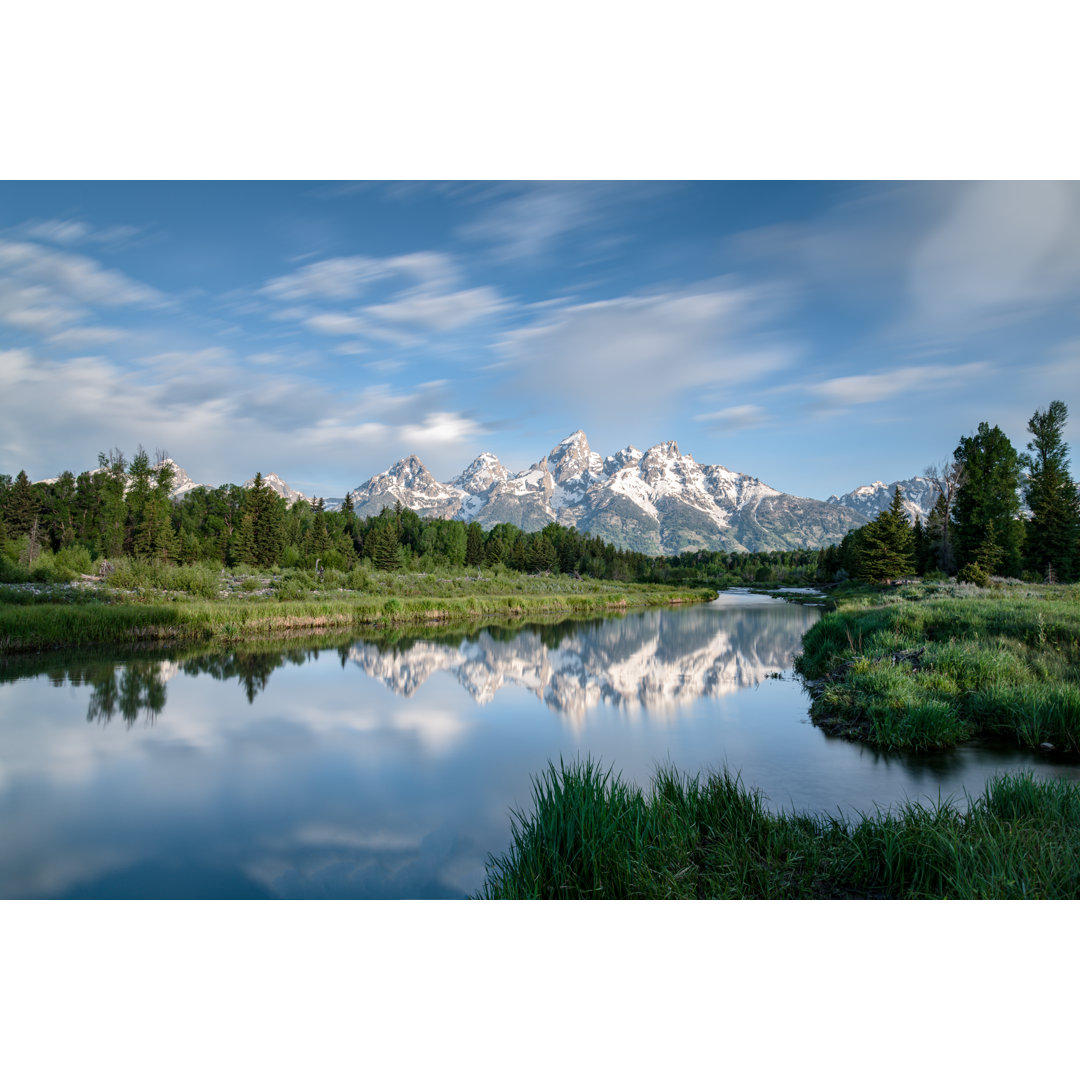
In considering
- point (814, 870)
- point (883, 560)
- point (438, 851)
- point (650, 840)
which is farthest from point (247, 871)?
point (883, 560)

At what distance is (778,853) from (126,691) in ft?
40.8

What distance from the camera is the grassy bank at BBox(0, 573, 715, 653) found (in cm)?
1664

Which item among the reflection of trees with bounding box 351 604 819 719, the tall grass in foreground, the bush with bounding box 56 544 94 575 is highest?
the bush with bounding box 56 544 94 575

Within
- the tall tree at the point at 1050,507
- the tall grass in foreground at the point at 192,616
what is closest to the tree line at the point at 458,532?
the tall tree at the point at 1050,507

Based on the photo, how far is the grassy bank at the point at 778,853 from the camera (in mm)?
3734

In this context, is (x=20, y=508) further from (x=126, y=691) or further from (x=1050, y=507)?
(x=1050, y=507)

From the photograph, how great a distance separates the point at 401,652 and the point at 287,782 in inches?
426

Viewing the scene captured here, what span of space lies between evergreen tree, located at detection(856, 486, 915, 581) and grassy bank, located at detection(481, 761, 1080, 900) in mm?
35629

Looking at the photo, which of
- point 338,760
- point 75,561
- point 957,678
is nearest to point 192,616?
point 75,561

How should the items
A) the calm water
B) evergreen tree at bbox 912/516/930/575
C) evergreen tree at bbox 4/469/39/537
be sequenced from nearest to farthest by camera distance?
1. the calm water
2. evergreen tree at bbox 912/516/930/575
3. evergreen tree at bbox 4/469/39/537

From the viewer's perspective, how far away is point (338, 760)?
337 inches

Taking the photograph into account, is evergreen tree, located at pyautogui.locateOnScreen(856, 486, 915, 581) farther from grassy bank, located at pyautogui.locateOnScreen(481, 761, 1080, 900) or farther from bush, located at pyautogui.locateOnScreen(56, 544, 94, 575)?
bush, located at pyautogui.locateOnScreen(56, 544, 94, 575)

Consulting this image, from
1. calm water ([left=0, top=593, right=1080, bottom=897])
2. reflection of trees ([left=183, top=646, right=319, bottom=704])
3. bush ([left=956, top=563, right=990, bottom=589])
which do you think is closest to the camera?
calm water ([left=0, top=593, right=1080, bottom=897])

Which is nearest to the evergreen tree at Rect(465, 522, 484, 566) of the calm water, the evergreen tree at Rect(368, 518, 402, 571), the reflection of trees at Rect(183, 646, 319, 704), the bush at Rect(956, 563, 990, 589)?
the evergreen tree at Rect(368, 518, 402, 571)
